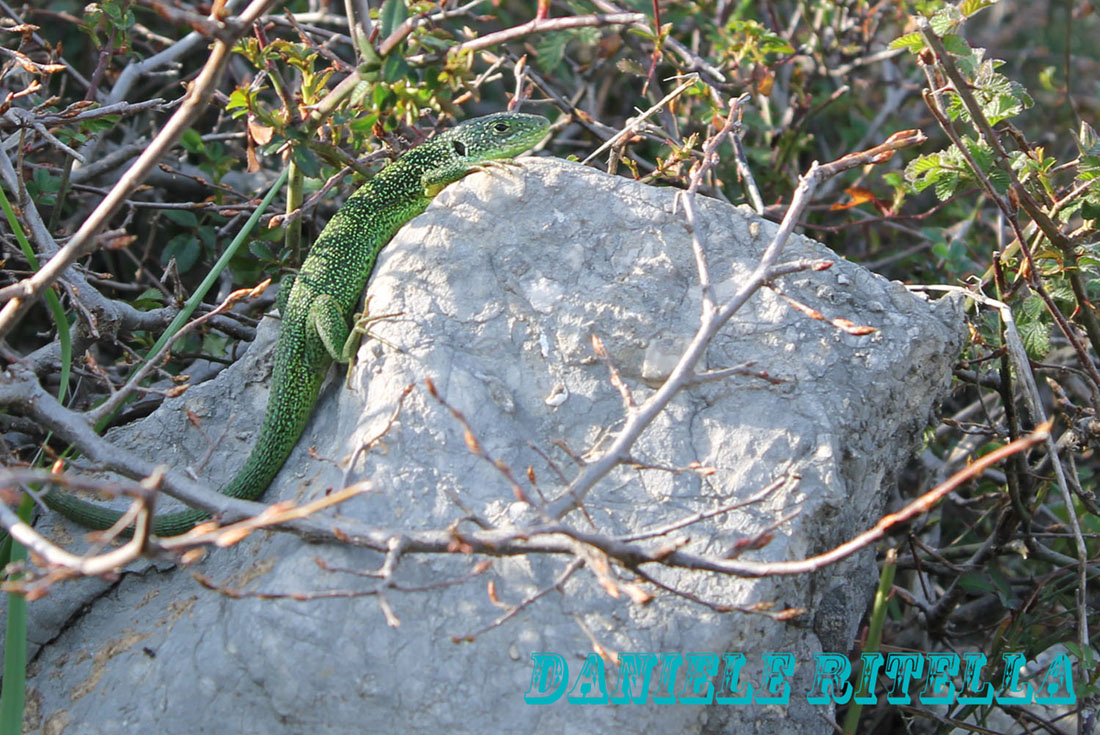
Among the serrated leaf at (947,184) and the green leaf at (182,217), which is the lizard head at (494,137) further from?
the serrated leaf at (947,184)

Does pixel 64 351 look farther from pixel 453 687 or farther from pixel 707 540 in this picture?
pixel 707 540

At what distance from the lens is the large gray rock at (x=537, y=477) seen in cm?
247

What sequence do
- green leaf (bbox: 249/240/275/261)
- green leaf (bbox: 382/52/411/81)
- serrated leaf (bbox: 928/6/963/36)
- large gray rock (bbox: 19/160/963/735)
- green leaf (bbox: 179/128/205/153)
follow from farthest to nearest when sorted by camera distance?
green leaf (bbox: 179/128/205/153) < green leaf (bbox: 249/240/275/261) < serrated leaf (bbox: 928/6/963/36) < green leaf (bbox: 382/52/411/81) < large gray rock (bbox: 19/160/963/735)

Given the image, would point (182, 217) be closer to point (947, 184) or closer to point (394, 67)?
point (394, 67)

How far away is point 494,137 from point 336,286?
810mm

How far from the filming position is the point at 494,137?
3588 mm

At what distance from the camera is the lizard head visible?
356cm

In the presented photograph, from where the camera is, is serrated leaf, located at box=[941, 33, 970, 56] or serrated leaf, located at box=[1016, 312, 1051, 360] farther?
serrated leaf, located at box=[1016, 312, 1051, 360]

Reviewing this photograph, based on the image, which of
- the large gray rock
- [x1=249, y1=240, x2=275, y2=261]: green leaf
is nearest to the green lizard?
the large gray rock

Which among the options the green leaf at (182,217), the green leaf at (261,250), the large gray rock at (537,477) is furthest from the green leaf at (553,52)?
the green leaf at (182,217)

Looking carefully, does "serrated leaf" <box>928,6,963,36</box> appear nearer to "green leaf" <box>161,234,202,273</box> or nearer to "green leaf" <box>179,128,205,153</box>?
"green leaf" <box>179,128,205,153</box>

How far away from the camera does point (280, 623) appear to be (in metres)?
2.53

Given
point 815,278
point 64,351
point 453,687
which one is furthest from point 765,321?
point 64,351

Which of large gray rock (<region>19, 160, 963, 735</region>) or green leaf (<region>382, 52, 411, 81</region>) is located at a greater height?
green leaf (<region>382, 52, 411, 81</region>)
